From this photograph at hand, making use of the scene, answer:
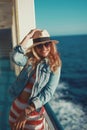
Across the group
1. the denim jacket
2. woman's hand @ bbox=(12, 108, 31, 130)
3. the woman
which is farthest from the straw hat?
woman's hand @ bbox=(12, 108, 31, 130)

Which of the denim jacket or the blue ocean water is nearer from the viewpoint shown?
the denim jacket

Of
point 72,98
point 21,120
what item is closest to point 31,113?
point 21,120

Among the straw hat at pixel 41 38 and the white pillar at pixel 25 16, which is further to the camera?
the white pillar at pixel 25 16

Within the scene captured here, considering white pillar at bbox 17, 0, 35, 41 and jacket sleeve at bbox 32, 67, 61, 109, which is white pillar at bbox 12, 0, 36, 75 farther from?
jacket sleeve at bbox 32, 67, 61, 109

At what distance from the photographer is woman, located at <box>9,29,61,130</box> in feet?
5.62

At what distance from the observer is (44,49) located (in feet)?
5.78

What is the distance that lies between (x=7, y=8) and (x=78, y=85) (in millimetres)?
21945

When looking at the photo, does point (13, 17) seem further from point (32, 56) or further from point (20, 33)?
point (32, 56)

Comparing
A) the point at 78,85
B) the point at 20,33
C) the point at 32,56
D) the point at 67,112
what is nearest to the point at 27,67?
the point at 32,56

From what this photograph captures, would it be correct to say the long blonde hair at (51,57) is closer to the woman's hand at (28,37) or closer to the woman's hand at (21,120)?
the woman's hand at (28,37)

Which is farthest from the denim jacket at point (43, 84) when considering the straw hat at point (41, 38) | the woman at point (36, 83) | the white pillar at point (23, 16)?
the white pillar at point (23, 16)

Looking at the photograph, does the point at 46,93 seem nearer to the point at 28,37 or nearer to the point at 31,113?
the point at 31,113

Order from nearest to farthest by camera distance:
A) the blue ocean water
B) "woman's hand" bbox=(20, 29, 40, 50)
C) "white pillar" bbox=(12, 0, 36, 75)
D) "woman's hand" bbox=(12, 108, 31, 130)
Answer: "woman's hand" bbox=(12, 108, 31, 130) < "woman's hand" bbox=(20, 29, 40, 50) < "white pillar" bbox=(12, 0, 36, 75) < the blue ocean water

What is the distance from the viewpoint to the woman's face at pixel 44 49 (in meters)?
1.76
